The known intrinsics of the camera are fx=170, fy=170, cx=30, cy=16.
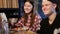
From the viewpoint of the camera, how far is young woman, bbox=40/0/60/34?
5.12ft

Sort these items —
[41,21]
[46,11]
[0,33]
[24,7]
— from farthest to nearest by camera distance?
[24,7], [41,21], [46,11], [0,33]

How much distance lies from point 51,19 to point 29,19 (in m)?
0.35

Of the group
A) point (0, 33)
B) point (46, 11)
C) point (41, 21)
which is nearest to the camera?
point (0, 33)

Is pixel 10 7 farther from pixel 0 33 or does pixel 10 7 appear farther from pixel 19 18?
pixel 0 33

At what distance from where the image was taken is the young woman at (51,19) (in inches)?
61.5

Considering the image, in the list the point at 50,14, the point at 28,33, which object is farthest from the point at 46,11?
the point at 28,33

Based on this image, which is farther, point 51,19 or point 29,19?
point 29,19

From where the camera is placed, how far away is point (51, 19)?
5.29 feet

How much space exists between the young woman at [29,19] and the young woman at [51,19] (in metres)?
0.15

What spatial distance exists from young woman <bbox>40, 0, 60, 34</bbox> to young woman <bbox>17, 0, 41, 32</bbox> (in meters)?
0.15

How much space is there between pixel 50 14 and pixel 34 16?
273 mm

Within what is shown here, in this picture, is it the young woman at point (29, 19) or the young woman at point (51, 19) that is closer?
the young woman at point (51, 19)

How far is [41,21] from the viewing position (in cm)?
178

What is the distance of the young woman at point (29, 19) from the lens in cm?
184
